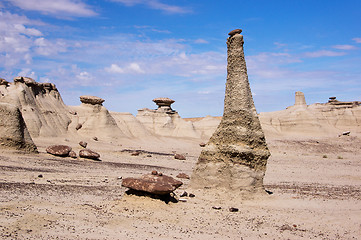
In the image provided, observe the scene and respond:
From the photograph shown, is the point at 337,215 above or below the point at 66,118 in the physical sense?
below

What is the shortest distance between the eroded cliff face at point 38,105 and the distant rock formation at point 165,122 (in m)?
11.4

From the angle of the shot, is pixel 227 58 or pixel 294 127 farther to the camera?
pixel 294 127

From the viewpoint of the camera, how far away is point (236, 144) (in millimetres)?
9445

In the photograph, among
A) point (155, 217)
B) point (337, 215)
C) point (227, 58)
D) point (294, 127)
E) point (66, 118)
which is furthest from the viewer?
point (294, 127)

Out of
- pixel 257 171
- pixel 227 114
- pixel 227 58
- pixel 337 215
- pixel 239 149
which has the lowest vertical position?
pixel 337 215

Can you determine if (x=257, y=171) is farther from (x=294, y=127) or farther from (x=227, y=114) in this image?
(x=294, y=127)

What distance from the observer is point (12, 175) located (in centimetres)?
992

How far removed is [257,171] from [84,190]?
4.51 meters

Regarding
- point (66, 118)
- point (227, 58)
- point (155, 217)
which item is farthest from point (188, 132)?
point (155, 217)

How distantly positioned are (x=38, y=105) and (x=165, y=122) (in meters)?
15.8

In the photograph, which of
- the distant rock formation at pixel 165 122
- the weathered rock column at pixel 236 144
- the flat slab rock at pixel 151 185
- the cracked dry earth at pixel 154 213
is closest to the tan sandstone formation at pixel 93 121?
the distant rock formation at pixel 165 122

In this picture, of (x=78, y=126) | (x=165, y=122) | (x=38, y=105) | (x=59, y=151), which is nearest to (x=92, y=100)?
(x=78, y=126)

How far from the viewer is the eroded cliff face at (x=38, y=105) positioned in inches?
957

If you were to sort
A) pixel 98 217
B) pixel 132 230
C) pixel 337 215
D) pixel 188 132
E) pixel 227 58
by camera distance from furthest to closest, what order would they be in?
pixel 188 132 < pixel 227 58 < pixel 337 215 < pixel 98 217 < pixel 132 230
